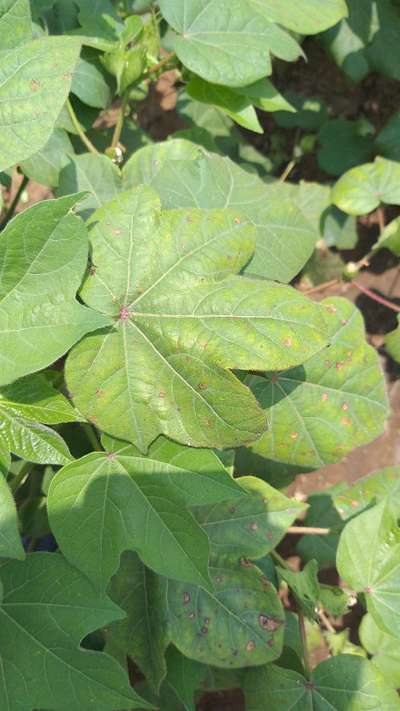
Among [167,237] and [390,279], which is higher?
[167,237]

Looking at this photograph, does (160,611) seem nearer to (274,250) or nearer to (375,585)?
(375,585)

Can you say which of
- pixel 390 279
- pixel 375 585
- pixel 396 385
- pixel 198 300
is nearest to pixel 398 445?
pixel 396 385

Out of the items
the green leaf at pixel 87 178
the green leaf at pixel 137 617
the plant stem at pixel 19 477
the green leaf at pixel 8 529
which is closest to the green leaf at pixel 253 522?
the green leaf at pixel 137 617

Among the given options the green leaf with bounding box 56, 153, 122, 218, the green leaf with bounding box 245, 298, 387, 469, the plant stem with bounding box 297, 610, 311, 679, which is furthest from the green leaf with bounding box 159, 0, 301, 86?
the plant stem with bounding box 297, 610, 311, 679

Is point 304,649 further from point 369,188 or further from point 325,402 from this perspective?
point 369,188

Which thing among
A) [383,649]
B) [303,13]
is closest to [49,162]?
[303,13]

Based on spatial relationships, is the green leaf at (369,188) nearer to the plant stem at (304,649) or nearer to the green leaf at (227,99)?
the green leaf at (227,99)
